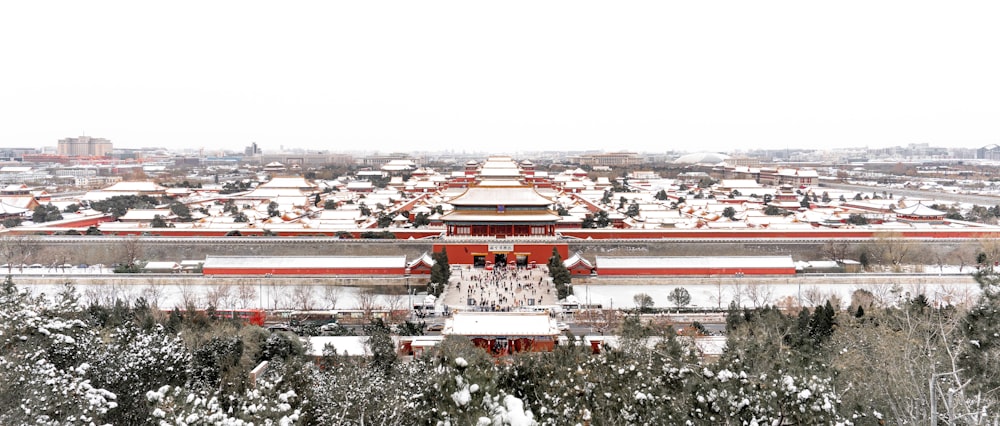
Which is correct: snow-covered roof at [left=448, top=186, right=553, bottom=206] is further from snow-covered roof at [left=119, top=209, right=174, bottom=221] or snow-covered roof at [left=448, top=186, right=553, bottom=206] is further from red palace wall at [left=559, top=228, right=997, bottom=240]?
snow-covered roof at [left=119, top=209, right=174, bottom=221]

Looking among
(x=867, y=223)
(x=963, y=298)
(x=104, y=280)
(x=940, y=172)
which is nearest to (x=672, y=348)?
(x=963, y=298)

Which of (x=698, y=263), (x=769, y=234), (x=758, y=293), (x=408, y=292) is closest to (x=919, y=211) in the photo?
(x=769, y=234)

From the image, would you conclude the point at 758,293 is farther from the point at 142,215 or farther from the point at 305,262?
the point at 142,215

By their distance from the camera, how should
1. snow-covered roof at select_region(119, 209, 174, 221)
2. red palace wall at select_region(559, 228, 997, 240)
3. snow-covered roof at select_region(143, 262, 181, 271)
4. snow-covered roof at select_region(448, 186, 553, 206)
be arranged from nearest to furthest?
snow-covered roof at select_region(143, 262, 181, 271), snow-covered roof at select_region(448, 186, 553, 206), red palace wall at select_region(559, 228, 997, 240), snow-covered roof at select_region(119, 209, 174, 221)

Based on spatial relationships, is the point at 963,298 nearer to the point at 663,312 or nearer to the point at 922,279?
the point at 922,279

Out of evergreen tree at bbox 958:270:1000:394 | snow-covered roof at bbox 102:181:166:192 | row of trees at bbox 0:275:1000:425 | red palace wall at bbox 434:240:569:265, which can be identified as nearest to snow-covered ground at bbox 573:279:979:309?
red palace wall at bbox 434:240:569:265

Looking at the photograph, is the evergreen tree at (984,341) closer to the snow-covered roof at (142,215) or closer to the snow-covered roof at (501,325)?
the snow-covered roof at (501,325)

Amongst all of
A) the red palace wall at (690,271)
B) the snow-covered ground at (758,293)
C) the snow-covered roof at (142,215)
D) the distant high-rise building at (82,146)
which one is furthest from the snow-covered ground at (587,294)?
the distant high-rise building at (82,146)
